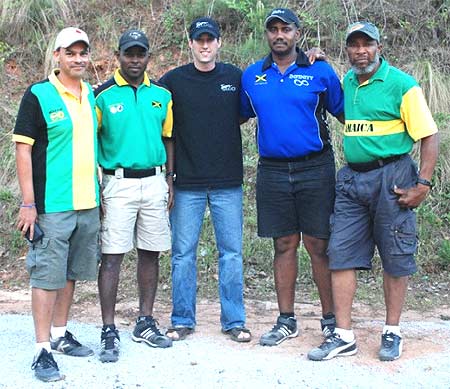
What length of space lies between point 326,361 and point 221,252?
1.25 m

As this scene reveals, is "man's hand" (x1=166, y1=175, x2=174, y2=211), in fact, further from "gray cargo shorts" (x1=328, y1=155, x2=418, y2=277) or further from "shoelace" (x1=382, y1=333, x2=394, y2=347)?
"shoelace" (x1=382, y1=333, x2=394, y2=347)

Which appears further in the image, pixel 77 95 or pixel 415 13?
pixel 415 13

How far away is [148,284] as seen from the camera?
19.1 ft

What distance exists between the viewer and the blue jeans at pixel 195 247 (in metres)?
5.91

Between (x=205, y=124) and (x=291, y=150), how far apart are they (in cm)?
71

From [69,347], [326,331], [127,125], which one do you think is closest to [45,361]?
[69,347]

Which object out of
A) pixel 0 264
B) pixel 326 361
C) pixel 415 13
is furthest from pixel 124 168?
pixel 415 13

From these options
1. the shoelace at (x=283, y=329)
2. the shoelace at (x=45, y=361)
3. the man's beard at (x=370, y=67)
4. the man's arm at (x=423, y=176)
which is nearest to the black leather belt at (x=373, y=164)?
the man's arm at (x=423, y=176)

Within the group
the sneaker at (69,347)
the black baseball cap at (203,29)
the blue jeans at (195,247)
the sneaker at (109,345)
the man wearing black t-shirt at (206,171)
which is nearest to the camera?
the sneaker at (109,345)

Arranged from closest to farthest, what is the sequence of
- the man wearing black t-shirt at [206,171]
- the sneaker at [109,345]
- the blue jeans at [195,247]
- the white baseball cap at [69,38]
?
the white baseball cap at [69,38] → the sneaker at [109,345] → the man wearing black t-shirt at [206,171] → the blue jeans at [195,247]

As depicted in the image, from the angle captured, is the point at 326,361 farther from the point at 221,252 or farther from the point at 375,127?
the point at 375,127

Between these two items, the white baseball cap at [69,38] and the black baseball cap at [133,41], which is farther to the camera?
the black baseball cap at [133,41]

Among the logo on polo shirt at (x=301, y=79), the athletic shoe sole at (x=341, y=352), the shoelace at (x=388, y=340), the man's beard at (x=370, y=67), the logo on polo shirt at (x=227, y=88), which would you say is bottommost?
the athletic shoe sole at (x=341, y=352)

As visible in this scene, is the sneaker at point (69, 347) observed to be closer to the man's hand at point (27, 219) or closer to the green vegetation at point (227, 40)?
the man's hand at point (27, 219)
